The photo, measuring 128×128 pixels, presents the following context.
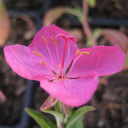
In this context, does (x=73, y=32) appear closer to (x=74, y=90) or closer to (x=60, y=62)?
(x=60, y=62)

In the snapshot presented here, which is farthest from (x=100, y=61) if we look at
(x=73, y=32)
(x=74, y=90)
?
(x=73, y=32)

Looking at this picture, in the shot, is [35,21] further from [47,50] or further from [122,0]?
[47,50]

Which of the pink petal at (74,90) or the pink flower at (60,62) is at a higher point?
the pink flower at (60,62)

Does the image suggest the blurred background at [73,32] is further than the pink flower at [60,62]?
Yes

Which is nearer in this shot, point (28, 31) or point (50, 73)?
point (50, 73)

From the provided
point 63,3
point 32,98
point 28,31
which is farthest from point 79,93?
point 63,3

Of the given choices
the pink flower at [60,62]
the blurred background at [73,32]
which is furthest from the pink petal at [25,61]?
the blurred background at [73,32]

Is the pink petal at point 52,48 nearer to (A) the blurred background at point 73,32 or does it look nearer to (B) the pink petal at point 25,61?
(B) the pink petal at point 25,61
